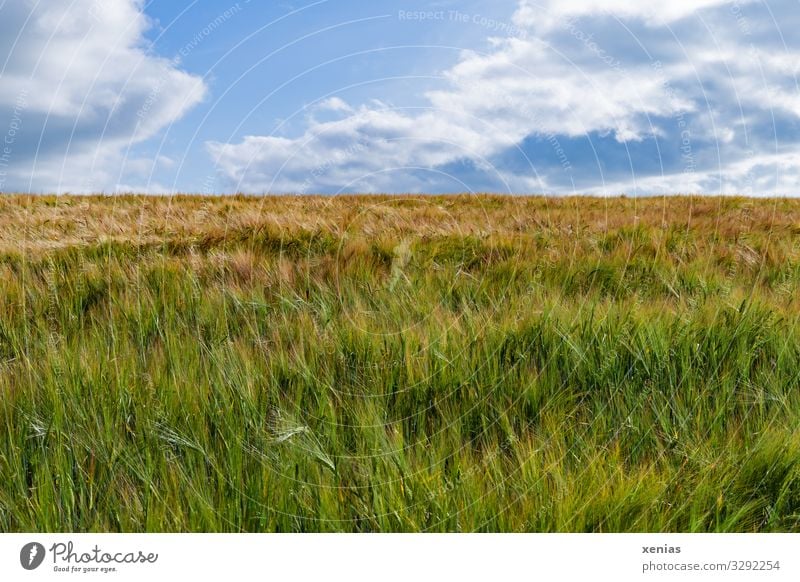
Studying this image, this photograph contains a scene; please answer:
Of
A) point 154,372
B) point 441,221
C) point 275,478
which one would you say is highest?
point 441,221

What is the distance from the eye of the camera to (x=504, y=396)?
1.92 meters

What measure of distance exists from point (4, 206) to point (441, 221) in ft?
21.5

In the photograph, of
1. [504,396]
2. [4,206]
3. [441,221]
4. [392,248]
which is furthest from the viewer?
[4,206]

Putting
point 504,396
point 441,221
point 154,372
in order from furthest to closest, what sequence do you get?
point 441,221 → point 154,372 → point 504,396

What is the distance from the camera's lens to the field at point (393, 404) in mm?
1477

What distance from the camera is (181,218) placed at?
6.16m

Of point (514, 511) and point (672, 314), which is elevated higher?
point (672, 314)

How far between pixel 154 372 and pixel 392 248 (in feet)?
7.34

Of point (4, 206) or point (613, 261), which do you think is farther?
point (4, 206)

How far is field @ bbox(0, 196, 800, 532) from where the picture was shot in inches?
58.1

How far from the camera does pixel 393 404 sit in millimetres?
1915
